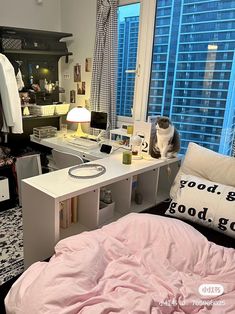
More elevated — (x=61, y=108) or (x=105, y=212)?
(x=61, y=108)

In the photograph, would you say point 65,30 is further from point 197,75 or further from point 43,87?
point 197,75

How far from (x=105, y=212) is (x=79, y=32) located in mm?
2210

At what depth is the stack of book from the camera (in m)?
1.71

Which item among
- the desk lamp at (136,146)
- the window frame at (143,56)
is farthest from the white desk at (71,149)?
the window frame at (143,56)

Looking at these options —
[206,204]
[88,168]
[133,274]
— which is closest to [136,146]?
[88,168]

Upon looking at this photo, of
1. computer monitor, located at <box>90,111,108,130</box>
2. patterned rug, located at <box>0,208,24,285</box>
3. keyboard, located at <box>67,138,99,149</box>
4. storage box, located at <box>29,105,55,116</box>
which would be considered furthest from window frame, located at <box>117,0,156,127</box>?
patterned rug, located at <box>0,208,24,285</box>

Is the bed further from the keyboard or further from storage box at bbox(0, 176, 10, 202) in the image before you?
storage box at bbox(0, 176, 10, 202)

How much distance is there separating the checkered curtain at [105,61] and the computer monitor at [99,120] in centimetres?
12

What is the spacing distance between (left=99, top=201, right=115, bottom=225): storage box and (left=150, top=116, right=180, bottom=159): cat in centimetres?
58

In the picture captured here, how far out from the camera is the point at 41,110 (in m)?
2.91

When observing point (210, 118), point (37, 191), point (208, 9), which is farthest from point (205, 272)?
point (208, 9)

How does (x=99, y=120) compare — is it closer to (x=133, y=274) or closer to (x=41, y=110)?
(x=41, y=110)

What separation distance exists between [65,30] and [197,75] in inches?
70.1

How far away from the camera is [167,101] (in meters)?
2.54
